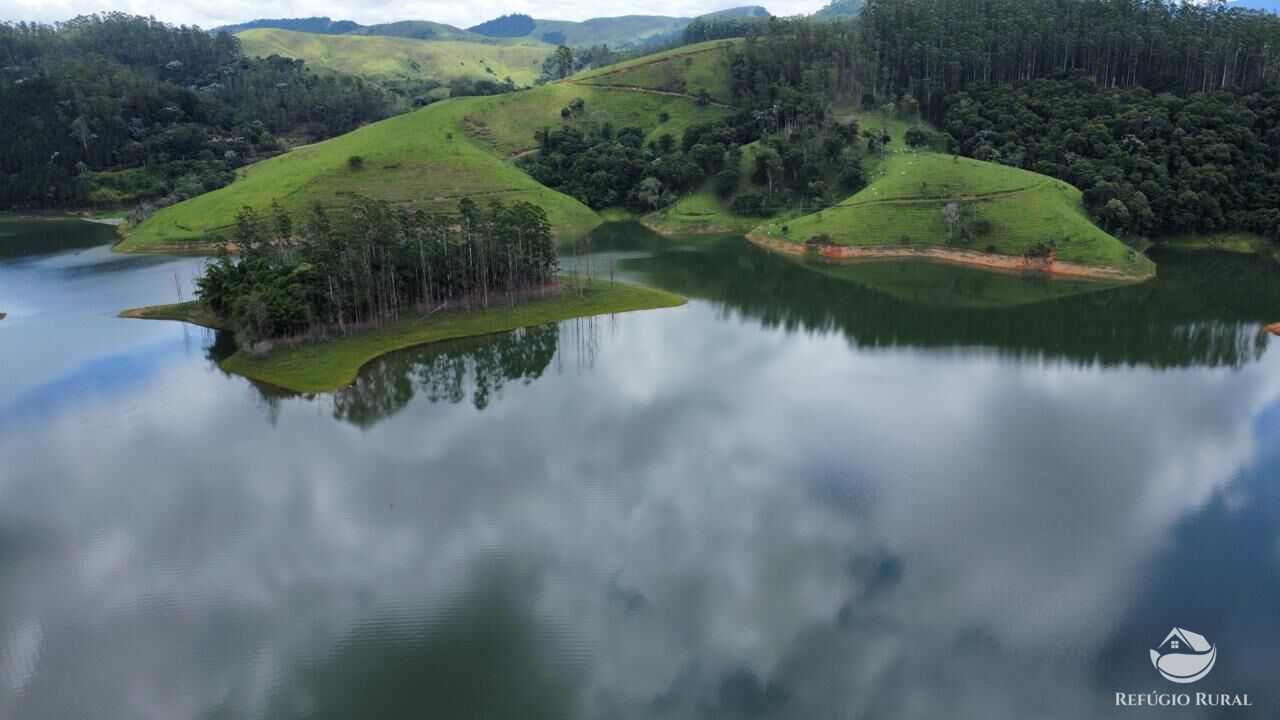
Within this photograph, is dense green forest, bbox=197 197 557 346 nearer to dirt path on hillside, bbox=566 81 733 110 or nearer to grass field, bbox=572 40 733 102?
dirt path on hillside, bbox=566 81 733 110

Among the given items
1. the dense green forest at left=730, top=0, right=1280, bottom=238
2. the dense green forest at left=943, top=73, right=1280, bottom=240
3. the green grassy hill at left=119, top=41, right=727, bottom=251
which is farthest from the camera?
the green grassy hill at left=119, top=41, right=727, bottom=251

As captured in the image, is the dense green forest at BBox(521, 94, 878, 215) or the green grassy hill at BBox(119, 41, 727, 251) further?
the dense green forest at BBox(521, 94, 878, 215)

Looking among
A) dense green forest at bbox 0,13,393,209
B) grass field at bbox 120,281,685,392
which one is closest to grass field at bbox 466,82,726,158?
dense green forest at bbox 0,13,393,209

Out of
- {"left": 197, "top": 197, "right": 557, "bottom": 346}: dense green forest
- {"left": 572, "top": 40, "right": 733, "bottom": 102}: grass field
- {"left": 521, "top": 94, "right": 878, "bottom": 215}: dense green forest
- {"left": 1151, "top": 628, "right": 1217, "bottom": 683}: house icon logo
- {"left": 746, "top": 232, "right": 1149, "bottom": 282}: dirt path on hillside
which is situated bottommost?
{"left": 1151, "top": 628, "right": 1217, "bottom": 683}: house icon logo

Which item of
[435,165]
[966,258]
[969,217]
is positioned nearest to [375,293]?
[435,165]

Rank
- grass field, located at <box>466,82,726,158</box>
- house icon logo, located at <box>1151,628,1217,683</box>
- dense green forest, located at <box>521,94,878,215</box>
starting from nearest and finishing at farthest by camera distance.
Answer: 1. house icon logo, located at <box>1151,628,1217,683</box>
2. dense green forest, located at <box>521,94,878,215</box>
3. grass field, located at <box>466,82,726,158</box>

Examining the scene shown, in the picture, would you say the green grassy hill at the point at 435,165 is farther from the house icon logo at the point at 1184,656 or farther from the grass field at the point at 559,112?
the house icon logo at the point at 1184,656
